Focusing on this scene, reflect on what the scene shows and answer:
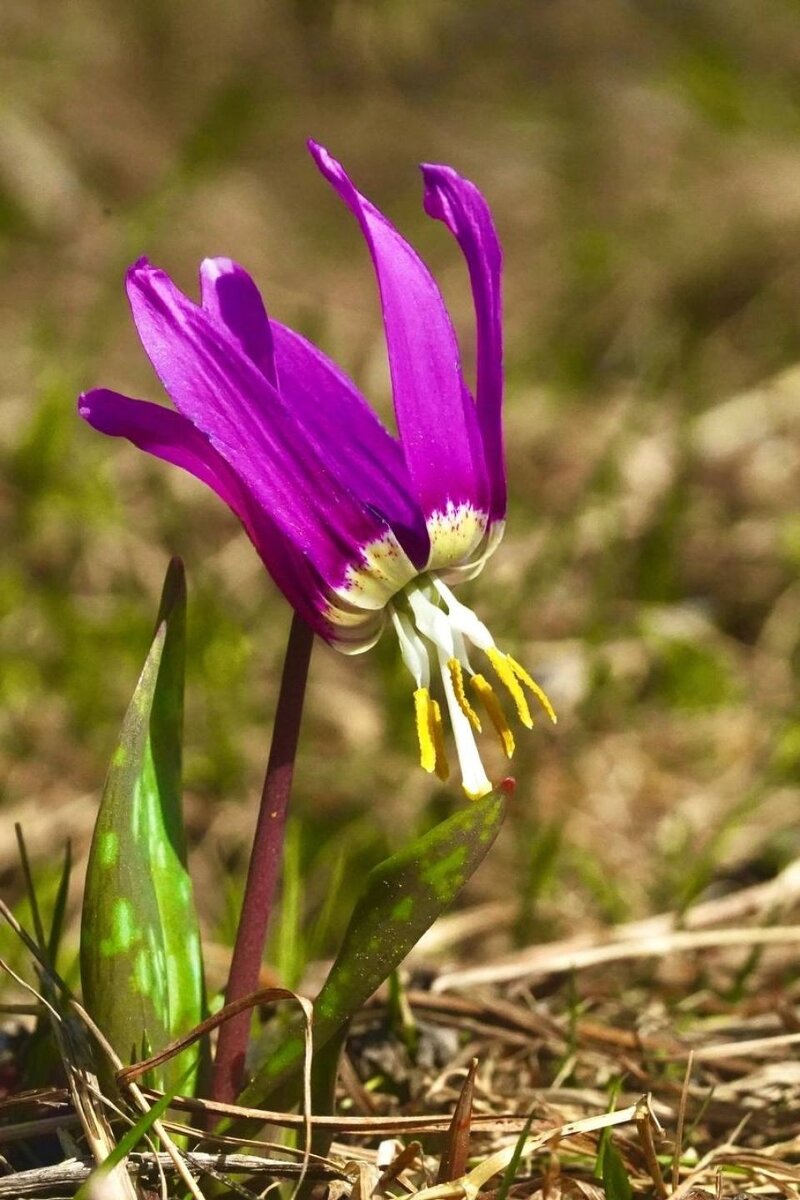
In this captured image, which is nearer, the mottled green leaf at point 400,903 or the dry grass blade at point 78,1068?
the mottled green leaf at point 400,903

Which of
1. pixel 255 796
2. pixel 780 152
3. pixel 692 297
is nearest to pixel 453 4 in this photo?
pixel 780 152

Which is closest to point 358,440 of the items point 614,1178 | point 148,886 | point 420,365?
point 420,365

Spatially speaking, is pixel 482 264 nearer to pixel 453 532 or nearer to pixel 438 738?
pixel 453 532

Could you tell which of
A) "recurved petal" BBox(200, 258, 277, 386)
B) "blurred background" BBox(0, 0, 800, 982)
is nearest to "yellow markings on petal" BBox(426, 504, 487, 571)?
"recurved petal" BBox(200, 258, 277, 386)

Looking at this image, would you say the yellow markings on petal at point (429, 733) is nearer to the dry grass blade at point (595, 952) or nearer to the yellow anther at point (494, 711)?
the yellow anther at point (494, 711)

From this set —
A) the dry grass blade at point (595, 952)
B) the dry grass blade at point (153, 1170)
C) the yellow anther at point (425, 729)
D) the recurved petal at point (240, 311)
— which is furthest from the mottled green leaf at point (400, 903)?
the dry grass blade at point (595, 952)
